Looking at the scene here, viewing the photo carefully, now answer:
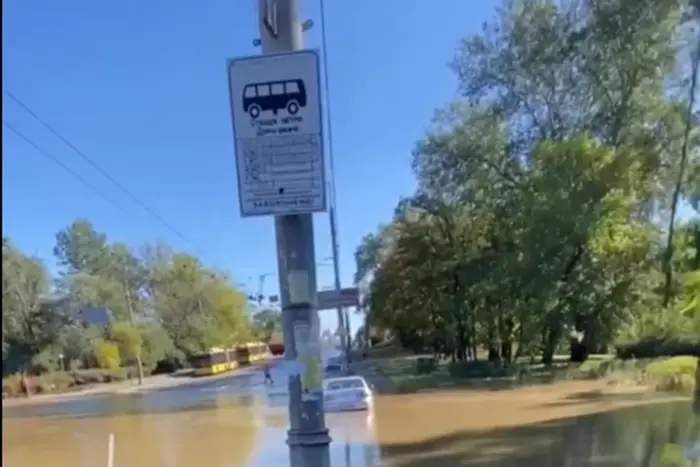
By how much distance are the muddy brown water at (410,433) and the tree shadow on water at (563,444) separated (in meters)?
0.01

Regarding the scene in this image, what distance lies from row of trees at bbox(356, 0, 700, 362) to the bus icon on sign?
1777 cm

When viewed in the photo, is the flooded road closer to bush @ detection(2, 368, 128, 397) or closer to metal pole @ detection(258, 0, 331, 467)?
bush @ detection(2, 368, 128, 397)

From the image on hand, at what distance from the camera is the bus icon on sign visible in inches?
105

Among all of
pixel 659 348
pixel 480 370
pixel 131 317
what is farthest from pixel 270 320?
pixel 480 370

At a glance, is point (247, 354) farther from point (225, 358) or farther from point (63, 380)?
point (63, 380)

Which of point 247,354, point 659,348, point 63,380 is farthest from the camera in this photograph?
point 247,354

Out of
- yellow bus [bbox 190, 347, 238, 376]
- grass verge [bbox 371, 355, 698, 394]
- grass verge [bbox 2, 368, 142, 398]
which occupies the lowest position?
grass verge [bbox 371, 355, 698, 394]

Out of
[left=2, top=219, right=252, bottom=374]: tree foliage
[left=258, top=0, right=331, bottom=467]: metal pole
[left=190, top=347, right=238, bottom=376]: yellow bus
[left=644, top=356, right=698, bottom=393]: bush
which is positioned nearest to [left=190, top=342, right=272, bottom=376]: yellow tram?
[left=190, top=347, right=238, bottom=376]: yellow bus

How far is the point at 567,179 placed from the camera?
22.0 metres

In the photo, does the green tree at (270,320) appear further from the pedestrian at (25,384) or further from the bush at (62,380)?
the pedestrian at (25,384)

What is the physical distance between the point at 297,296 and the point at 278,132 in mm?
533

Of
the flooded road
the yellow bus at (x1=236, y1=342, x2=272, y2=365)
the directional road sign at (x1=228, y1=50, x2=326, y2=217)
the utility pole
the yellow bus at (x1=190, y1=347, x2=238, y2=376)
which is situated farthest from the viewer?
the yellow bus at (x1=236, y1=342, x2=272, y2=365)

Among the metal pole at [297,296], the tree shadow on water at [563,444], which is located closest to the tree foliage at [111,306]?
the metal pole at [297,296]

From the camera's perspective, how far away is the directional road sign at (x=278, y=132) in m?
2.65
